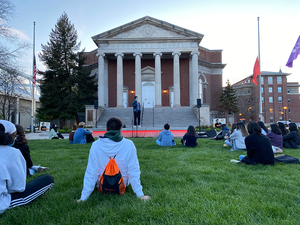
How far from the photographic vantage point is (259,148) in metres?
5.36

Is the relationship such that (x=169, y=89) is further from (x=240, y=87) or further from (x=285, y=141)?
(x=240, y=87)

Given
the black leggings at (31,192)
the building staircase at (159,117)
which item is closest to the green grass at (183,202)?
the black leggings at (31,192)

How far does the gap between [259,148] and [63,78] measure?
1144 inches

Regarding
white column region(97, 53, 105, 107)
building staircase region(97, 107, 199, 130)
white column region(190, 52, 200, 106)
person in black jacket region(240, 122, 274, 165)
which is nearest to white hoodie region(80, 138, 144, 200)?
person in black jacket region(240, 122, 274, 165)

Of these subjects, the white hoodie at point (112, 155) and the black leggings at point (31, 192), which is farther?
the white hoodie at point (112, 155)

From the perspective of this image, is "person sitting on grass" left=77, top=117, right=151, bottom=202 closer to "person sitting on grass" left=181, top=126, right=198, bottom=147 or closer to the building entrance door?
"person sitting on grass" left=181, top=126, right=198, bottom=147

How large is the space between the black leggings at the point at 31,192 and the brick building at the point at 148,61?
24.1 meters

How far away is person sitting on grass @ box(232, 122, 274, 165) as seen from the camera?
533cm

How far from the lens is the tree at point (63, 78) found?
28.5 meters

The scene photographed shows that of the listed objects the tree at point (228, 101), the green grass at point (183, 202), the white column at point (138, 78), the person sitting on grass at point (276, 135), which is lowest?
the green grass at point (183, 202)

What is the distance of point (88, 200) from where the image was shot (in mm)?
3107

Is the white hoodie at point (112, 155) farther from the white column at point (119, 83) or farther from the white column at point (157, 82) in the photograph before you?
the white column at point (119, 83)

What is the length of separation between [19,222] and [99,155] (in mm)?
1246

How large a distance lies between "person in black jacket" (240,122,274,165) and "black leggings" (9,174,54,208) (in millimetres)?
4628
